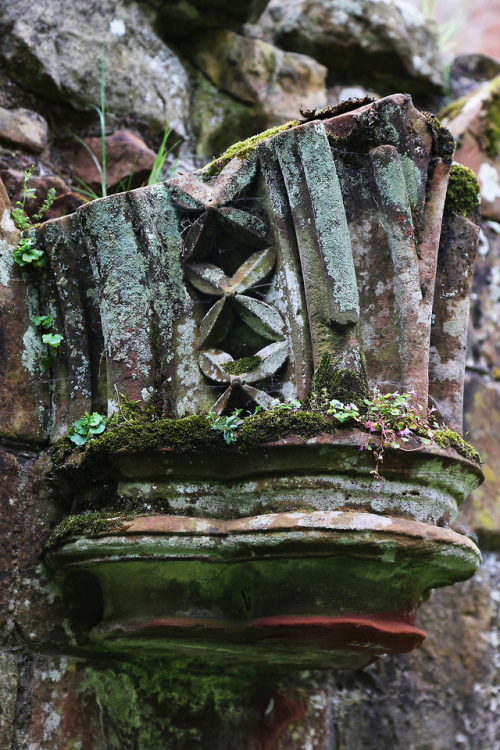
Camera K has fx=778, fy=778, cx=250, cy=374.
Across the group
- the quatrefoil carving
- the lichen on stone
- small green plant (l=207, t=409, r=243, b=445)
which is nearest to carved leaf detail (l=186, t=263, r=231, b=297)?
the quatrefoil carving

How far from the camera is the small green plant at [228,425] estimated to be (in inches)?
56.6

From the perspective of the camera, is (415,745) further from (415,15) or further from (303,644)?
(415,15)

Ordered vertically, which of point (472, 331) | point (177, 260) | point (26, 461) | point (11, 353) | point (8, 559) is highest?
point (472, 331)

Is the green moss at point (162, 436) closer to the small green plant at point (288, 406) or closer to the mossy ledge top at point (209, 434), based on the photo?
the mossy ledge top at point (209, 434)

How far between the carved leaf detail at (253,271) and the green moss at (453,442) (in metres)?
0.46

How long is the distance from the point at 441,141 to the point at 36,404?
106cm

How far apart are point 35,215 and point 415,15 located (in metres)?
1.93

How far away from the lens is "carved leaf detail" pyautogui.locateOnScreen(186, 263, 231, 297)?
5.22 ft

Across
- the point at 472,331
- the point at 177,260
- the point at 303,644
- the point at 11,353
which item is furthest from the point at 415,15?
the point at 303,644

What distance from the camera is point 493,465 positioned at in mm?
2512

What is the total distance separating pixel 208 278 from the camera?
Result: 161cm

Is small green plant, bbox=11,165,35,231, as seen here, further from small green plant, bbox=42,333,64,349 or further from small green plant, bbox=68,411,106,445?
small green plant, bbox=68,411,106,445

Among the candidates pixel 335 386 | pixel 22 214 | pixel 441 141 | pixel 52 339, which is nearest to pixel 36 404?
pixel 52 339

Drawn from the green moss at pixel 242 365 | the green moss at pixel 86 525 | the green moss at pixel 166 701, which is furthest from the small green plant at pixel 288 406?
the green moss at pixel 166 701
